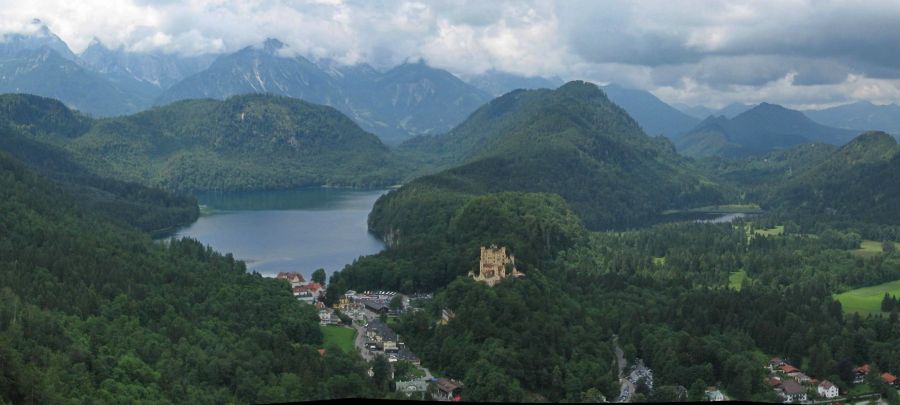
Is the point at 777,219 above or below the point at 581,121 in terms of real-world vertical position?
below

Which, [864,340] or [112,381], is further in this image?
[864,340]

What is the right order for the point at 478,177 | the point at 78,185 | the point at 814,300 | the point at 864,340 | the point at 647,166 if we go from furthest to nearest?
1. the point at 647,166
2. the point at 478,177
3. the point at 78,185
4. the point at 814,300
5. the point at 864,340

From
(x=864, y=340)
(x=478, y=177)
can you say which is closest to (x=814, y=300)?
(x=864, y=340)

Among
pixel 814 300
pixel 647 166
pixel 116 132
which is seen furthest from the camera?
pixel 116 132

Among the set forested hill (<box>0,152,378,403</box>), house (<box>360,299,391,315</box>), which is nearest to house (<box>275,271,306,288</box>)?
forested hill (<box>0,152,378,403</box>)

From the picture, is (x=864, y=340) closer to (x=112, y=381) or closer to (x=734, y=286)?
(x=734, y=286)

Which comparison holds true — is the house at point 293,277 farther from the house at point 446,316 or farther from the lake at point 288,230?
the house at point 446,316

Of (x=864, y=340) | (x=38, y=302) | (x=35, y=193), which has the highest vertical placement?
(x=35, y=193)
